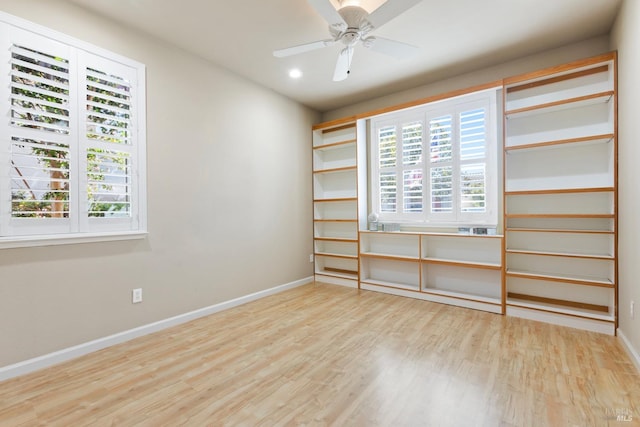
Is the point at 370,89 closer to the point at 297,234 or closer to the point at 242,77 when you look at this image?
the point at 242,77

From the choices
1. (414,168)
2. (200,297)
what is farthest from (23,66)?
(414,168)

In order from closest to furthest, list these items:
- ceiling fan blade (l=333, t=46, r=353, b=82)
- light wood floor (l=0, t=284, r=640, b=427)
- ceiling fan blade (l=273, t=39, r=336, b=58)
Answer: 1. light wood floor (l=0, t=284, r=640, b=427)
2. ceiling fan blade (l=273, t=39, r=336, b=58)
3. ceiling fan blade (l=333, t=46, r=353, b=82)

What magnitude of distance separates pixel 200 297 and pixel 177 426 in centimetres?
175

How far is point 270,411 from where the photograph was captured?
66.0 inches

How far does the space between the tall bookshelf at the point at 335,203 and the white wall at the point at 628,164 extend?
9.17 ft

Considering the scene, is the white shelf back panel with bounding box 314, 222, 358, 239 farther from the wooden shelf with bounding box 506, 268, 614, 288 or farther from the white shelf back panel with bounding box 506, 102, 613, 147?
the white shelf back panel with bounding box 506, 102, 613, 147

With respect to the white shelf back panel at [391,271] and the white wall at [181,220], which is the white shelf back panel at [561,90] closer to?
the white shelf back panel at [391,271]

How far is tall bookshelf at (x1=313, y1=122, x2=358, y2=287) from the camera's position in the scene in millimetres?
4586

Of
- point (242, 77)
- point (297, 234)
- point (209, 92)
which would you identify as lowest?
point (297, 234)

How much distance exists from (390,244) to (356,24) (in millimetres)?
2899

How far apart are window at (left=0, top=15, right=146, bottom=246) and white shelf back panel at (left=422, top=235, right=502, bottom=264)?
3386mm

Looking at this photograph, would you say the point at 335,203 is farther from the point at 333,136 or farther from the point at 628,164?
the point at 628,164

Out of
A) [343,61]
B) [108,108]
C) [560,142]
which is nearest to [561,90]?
[560,142]

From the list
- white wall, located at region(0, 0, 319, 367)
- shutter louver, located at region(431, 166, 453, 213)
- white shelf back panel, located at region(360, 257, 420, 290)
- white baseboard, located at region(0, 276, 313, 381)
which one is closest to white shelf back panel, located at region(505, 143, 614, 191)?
shutter louver, located at region(431, 166, 453, 213)
